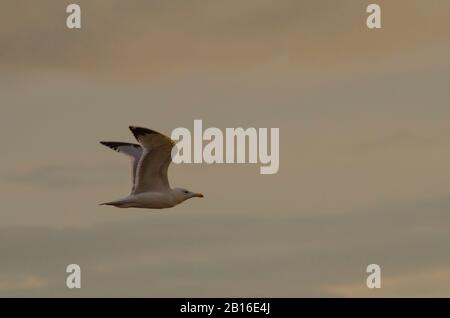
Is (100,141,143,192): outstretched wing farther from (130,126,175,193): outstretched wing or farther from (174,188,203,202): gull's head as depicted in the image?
(174,188,203,202): gull's head

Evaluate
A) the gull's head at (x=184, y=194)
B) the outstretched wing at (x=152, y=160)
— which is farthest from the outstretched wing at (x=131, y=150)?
the gull's head at (x=184, y=194)

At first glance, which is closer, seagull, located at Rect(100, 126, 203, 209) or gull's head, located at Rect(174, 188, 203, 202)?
seagull, located at Rect(100, 126, 203, 209)

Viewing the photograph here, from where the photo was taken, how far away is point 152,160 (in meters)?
51.1

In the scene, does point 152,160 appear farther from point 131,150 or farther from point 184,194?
point 131,150

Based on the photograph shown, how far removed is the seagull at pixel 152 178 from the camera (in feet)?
165

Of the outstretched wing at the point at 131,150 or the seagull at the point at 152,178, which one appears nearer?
the seagull at the point at 152,178

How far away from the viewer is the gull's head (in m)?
52.9

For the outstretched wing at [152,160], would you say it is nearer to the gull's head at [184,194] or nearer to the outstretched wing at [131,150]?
the gull's head at [184,194]

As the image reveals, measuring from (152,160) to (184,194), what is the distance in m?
2.56

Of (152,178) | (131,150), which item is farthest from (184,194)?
(131,150)

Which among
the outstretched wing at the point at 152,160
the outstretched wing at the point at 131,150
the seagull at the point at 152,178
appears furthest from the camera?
the outstretched wing at the point at 131,150

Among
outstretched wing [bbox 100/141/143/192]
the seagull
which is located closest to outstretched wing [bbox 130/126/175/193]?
the seagull
